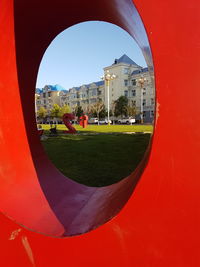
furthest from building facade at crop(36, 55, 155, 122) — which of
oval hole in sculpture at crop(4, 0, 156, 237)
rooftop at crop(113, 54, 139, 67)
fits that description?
oval hole in sculpture at crop(4, 0, 156, 237)

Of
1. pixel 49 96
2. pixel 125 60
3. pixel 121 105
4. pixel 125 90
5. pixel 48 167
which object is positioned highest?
pixel 125 60

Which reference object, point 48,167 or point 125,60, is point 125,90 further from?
point 48,167

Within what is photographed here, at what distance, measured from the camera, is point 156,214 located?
4.12 feet

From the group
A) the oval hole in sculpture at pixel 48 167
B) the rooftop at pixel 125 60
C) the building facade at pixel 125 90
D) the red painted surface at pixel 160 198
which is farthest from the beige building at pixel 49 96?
the red painted surface at pixel 160 198

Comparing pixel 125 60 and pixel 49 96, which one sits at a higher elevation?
pixel 125 60

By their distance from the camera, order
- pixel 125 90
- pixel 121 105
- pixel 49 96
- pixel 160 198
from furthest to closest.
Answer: pixel 49 96 → pixel 125 90 → pixel 121 105 → pixel 160 198

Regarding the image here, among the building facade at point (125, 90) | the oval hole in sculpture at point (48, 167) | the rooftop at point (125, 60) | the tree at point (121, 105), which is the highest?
the rooftop at point (125, 60)

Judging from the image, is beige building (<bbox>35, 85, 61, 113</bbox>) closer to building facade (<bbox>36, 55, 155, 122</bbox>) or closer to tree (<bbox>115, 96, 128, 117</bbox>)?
building facade (<bbox>36, 55, 155, 122</bbox>)

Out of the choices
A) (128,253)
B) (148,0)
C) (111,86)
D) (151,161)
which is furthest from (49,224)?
(111,86)

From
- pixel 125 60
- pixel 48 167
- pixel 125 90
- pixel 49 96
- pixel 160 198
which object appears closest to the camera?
pixel 160 198

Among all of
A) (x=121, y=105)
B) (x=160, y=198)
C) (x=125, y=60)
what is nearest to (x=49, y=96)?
(x=125, y=60)

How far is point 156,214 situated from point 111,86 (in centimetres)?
5613

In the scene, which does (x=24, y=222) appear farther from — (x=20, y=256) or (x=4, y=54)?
(x=4, y=54)

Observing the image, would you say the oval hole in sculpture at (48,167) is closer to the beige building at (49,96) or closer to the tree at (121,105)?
the tree at (121,105)
